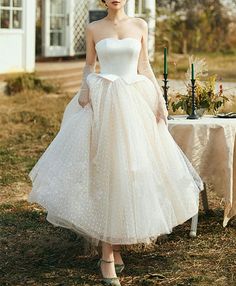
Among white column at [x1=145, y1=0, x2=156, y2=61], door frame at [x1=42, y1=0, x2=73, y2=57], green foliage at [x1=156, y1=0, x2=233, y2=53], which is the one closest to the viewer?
door frame at [x1=42, y1=0, x2=73, y2=57]

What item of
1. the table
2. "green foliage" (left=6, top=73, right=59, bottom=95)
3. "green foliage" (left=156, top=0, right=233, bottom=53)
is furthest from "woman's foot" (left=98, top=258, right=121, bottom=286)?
"green foliage" (left=156, top=0, right=233, bottom=53)

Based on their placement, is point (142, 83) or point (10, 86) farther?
point (10, 86)

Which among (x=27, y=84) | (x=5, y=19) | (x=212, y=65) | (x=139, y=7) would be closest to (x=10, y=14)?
(x=5, y=19)

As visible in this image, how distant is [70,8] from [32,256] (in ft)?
37.2

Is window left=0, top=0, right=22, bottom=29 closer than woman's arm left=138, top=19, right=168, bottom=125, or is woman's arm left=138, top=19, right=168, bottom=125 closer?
woman's arm left=138, top=19, right=168, bottom=125

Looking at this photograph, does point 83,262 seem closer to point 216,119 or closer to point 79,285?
point 79,285

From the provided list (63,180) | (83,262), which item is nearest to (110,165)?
(63,180)

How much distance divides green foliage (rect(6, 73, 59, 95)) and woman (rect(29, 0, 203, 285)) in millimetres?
7411

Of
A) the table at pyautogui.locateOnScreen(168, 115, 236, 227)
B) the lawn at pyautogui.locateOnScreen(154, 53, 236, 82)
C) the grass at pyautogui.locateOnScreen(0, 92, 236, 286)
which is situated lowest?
the grass at pyautogui.locateOnScreen(0, 92, 236, 286)

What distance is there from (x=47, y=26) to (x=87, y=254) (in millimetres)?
11159

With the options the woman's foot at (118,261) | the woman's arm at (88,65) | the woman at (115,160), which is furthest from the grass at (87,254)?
the woman's arm at (88,65)

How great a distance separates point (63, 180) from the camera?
3.86 metres

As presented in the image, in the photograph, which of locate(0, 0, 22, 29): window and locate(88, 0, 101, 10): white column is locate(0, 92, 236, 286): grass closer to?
locate(0, 0, 22, 29): window

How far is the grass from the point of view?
4.00 meters
